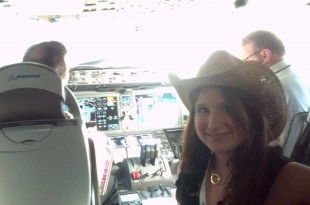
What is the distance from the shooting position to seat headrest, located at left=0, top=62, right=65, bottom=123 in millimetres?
1671

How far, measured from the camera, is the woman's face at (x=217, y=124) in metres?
1.30

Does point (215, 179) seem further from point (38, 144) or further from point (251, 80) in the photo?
point (38, 144)

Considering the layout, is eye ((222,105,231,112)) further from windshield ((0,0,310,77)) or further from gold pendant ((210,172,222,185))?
windshield ((0,0,310,77))

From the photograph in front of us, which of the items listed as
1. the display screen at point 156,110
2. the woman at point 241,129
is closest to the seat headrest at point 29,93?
the woman at point 241,129

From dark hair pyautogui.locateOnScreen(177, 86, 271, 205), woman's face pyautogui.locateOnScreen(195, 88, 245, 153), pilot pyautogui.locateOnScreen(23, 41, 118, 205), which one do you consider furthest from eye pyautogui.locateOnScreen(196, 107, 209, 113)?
pilot pyautogui.locateOnScreen(23, 41, 118, 205)

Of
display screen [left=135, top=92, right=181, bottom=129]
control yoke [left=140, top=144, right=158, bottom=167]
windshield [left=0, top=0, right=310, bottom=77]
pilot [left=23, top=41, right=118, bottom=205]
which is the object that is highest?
windshield [left=0, top=0, right=310, bottom=77]

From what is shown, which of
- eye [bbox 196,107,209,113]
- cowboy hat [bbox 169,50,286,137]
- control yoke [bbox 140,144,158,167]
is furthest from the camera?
control yoke [bbox 140,144,158,167]

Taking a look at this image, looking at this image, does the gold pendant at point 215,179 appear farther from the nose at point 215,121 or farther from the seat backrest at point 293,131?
the seat backrest at point 293,131

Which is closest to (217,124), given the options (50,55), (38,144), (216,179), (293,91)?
(216,179)

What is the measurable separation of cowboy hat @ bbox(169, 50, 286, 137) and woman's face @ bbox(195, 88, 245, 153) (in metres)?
0.05

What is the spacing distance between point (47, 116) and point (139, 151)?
133cm

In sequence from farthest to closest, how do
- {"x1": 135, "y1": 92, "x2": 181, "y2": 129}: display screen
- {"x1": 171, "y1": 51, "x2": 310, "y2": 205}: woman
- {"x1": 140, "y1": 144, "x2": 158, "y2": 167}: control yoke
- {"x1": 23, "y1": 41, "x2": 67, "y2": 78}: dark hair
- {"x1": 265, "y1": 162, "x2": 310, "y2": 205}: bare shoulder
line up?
1. {"x1": 135, "y1": 92, "x2": 181, "y2": 129}: display screen
2. {"x1": 140, "y1": 144, "x2": 158, "y2": 167}: control yoke
3. {"x1": 23, "y1": 41, "x2": 67, "y2": 78}: dark hair
4. {"x1": 171, "y1": 51, "x2": 310, "y2": 205}: woman
5. {"x1": 265, "y1": 162, "x2": 310, "y2": 205}: bare shoulder

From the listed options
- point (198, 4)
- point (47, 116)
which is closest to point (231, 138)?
point (47, 116)

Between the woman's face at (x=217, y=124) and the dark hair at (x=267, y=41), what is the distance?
1.30 meters
